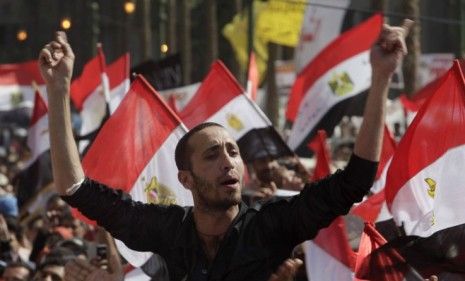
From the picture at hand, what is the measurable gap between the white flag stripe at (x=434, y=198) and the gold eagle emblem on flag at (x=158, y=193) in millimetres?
1352

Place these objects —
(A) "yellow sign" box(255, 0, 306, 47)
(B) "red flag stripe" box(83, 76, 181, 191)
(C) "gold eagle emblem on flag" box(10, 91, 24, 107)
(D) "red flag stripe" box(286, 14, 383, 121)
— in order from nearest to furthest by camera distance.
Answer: (B) "red flag stripe" box(83, 76, 181, 191), (D) "red flag stripe" box(286, 14, 383, 121), (A) "yellow sign" box(255, 0, 306, 47), (C) "gold eagle emblem on flag" box(10, 91, 24, 107)

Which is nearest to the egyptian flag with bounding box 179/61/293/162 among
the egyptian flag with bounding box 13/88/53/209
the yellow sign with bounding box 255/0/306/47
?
the egyptian flag with bounding box 13/88/53/209

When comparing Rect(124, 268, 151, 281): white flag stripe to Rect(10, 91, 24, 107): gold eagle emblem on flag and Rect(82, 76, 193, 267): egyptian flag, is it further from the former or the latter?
Rect(10, 91, 24, 107): gold eagle emblem on flag

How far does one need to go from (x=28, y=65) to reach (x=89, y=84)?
207 inches

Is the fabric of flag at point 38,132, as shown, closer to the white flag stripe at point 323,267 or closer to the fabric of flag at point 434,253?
the white flag stripe at point 323,267

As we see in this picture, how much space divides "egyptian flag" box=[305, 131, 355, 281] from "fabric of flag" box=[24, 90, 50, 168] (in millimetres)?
6804

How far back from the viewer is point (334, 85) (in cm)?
1385

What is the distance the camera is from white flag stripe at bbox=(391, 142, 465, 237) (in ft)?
22.4

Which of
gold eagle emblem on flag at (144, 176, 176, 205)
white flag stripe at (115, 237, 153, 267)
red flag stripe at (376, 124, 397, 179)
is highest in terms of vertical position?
gold eagle emblem on flag at (144, 176, 176, 205)

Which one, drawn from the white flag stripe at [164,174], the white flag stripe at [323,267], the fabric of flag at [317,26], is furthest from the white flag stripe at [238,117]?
the fabric of flag at [317,26]

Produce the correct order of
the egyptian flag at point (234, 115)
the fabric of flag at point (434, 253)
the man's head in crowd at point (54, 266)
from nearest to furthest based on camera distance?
the fabric of flag at point (434, 253), the man's head in crowd at point (54, 266), the egyptian flag at point (234, 115)

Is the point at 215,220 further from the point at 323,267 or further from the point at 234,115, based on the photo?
the point at 234,115

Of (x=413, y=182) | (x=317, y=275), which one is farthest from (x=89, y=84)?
(x=413, y=182)

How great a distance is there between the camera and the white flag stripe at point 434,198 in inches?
269
